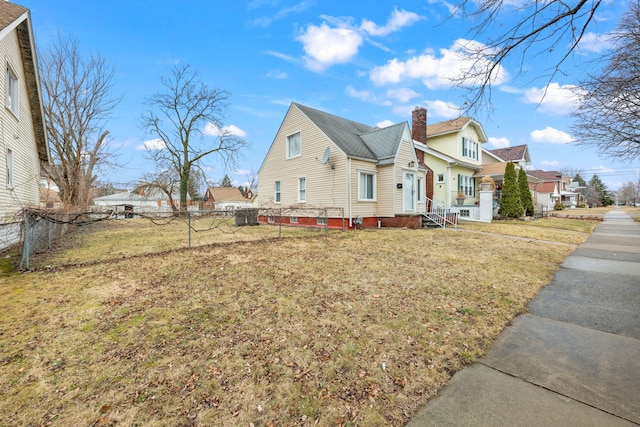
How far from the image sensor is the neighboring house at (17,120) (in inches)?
342

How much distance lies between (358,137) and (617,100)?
35.6 ft

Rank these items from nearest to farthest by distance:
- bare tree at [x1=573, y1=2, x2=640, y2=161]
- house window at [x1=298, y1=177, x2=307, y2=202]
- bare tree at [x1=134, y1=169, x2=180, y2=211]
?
bare tree at [x1=573, y1=2, x2=640, y2=161], house window at [x1=298, y1=177, x2=307, y2=202], bare tree at [x1=134, y1=169, x2=180, y2=211]

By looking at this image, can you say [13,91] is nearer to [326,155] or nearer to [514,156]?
[326,155]

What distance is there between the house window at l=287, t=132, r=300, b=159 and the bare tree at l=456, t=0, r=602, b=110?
1293 cm

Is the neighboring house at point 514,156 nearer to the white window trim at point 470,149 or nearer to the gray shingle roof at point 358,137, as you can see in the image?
the white window trim at point 470,149

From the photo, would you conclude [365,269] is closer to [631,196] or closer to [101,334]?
[101,334]

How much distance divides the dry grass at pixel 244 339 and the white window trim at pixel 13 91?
8.02 metres

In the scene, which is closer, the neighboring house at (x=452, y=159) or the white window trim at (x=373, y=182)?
the white window trim at (x=373, y=182)

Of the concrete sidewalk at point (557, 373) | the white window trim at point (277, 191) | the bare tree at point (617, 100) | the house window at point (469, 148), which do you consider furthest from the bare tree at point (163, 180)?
the concrete sidewalk at point (557, 373)

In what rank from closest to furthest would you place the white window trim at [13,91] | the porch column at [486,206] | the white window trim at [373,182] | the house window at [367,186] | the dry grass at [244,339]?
the dry grass at [244,339] < the white window trim at [13,91] < the white window trim at [373,182] < the house window at [367,186] < the porch column at [486,206]

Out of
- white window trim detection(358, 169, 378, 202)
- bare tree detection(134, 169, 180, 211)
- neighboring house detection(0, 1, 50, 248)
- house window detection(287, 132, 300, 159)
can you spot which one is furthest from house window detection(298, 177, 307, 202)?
bare tree detection(134, 169, 180, 211)

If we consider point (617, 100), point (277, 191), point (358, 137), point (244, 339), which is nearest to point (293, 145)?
point (277, 191)

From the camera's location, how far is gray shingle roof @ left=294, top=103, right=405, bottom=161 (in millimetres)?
14625

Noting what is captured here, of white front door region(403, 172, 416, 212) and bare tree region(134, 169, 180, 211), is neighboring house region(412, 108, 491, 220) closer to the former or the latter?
white front door region(403, 172, 416, 212)
